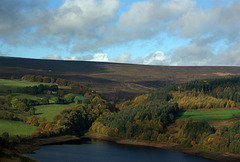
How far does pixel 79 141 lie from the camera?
6220 inches

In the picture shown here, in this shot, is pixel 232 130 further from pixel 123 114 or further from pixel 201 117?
pixel 123 114

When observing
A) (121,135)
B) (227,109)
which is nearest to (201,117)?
(227,109)

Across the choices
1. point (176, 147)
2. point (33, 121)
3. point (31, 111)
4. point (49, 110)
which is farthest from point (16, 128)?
point (176, 147)

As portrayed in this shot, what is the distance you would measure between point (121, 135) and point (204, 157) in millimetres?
53848

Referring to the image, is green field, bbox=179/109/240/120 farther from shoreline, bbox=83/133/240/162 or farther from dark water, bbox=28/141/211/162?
dark water, bbox=28/141/211/162

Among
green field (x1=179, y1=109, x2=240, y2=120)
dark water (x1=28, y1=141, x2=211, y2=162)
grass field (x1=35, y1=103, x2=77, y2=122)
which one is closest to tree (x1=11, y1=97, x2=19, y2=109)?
grass field (x1=35, y1=103, x2=77, y2=122)

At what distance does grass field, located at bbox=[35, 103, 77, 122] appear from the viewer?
170462mm

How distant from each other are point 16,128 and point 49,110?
1491 inches

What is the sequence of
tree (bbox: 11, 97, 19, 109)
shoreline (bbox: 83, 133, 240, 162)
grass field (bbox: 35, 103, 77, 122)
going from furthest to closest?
tree (bbox: 11, 97, 19, 109) < grass field (bbox: 35, 103, 77, 122) < shoreline (bbox: 83, 133, 240, 162)

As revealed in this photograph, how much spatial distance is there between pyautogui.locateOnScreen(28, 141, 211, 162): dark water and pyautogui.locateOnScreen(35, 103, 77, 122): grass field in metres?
32.4

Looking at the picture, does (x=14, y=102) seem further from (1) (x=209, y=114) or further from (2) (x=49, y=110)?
(1) (x=209, y=114)

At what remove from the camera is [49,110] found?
591 ft

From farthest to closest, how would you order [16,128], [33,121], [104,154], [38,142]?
[33,121] < [16,128] < [38,142] < [104,154]

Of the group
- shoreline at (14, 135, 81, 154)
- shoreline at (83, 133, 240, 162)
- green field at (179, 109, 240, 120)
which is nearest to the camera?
shoreline at (14, 135, 81, 154)
